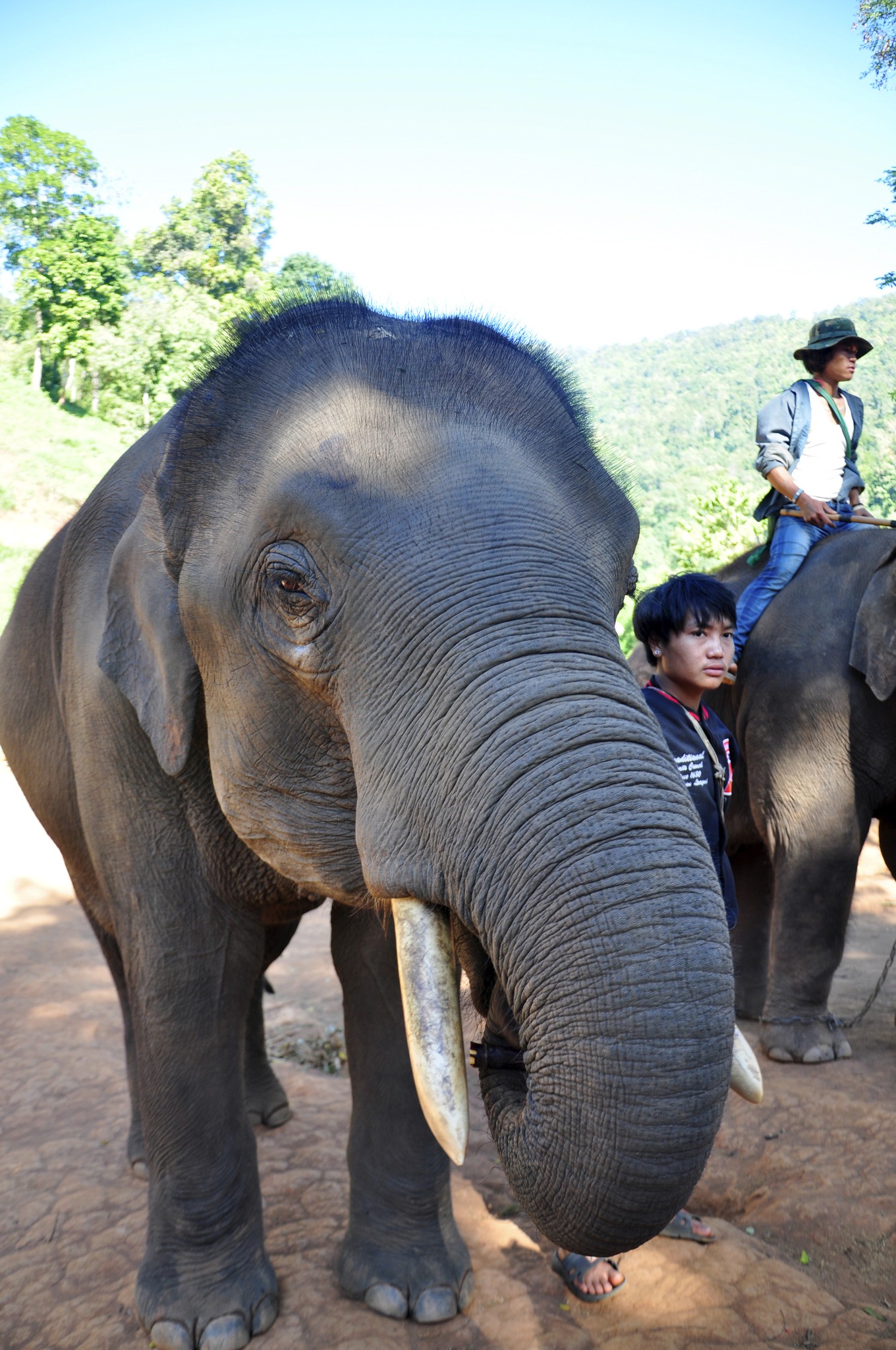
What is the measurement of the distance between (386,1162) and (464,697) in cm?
204

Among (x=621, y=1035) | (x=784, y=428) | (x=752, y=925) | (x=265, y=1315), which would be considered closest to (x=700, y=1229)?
(x=265, y=1315)

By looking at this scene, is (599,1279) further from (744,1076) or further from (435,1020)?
(435,1020)

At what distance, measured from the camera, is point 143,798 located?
284cm

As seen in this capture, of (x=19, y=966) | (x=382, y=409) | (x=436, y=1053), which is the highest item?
(x=382, y=409)

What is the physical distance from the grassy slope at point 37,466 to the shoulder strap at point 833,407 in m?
16.3

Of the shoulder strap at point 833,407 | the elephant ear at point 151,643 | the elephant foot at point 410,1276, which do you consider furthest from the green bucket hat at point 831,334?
the elephant foot at point 410,1276

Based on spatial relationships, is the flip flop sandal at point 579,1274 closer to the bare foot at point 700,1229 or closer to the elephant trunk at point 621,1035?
the bare foot at point 700,1229

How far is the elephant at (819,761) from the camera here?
498 centimetres

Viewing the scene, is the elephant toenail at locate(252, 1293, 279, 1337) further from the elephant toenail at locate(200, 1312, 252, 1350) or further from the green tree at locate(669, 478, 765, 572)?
the green tree at locate(669, 478, 765, 572)

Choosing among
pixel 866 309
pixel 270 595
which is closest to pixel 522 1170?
pixel 270 595

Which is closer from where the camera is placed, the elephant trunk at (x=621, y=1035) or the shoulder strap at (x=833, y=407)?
the elephant trunk at (x=621, y=1035)

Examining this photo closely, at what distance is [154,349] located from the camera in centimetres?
3412

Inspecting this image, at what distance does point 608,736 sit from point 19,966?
6.04 metres

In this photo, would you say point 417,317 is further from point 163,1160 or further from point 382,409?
point 163,1160
